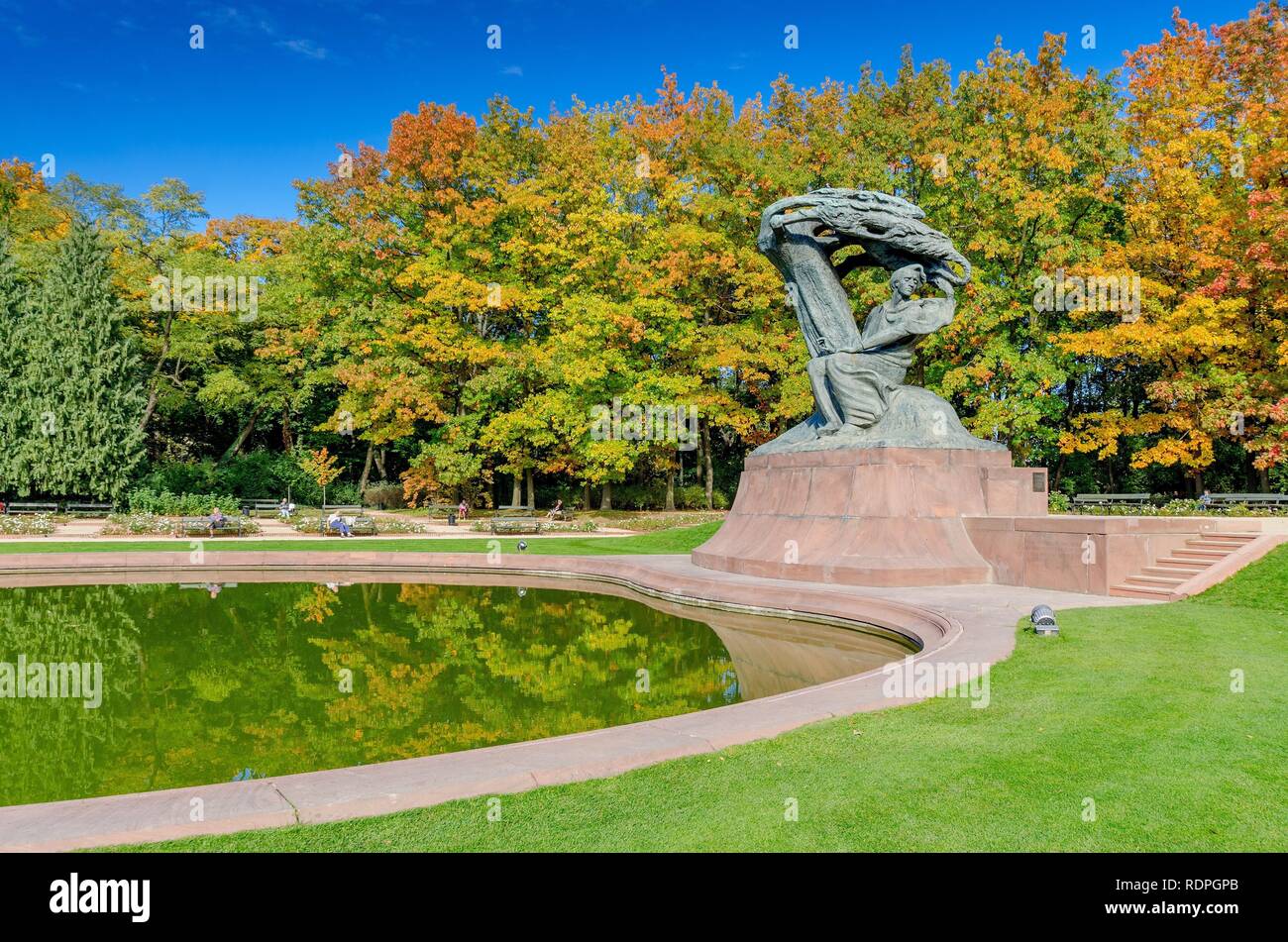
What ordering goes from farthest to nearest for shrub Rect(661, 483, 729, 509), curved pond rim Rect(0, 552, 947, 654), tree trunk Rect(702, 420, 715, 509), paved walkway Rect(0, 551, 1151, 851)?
1. shrub Rect(661, 483, 729, 509)
2. tree trunk Rect(702, 420, 715, 509)
3. curved pond rim Rect(0, 552, 947, 654)
4. paved walkway Rect(0, 551, 1151, 851)

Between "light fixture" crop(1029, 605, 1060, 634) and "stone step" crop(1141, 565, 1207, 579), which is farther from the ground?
"stone step" crop(1141, 565, 1207, 579)

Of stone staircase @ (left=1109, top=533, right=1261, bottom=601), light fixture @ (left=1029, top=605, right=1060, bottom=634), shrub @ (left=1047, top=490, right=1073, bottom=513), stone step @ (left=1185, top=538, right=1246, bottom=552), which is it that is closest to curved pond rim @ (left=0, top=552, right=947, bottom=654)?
stone staircase @ (left=1109, top=533, right=1261, bottom=601)

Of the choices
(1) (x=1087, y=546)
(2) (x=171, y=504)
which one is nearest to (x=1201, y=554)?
(1) (x=1087, y=546)

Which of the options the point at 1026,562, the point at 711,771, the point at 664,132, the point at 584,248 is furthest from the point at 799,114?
the point at 711,771

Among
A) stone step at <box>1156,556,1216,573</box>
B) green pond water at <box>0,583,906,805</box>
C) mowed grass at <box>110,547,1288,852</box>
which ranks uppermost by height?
stone step at <box>1156,556,1216,573</box>

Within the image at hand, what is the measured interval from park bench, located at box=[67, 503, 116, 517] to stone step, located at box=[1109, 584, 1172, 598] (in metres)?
37.3

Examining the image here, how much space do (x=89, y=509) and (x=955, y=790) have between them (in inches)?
1583

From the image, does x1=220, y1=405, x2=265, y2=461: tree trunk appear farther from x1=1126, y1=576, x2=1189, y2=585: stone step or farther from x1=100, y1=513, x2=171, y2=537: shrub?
x1=1126, y1=576, x2=1189, y2=585: stone step

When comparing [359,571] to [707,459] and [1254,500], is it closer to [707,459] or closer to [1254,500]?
[707,459]

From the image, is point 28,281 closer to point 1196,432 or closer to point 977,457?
point 977,457

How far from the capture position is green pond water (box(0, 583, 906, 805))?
6.89 meters

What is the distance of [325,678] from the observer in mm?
9680

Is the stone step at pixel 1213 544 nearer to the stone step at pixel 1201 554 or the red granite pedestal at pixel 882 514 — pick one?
the stone step at pixel 1201 554

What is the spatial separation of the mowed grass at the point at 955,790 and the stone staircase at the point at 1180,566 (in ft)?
20.3
